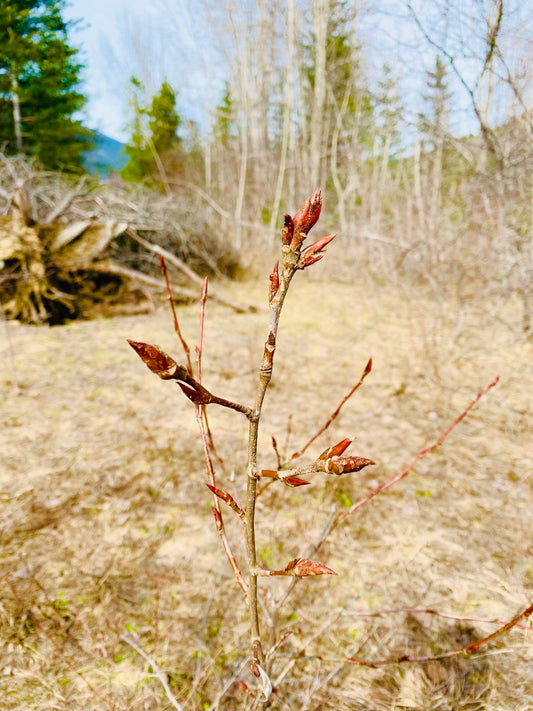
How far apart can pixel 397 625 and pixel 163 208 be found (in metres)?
7.48

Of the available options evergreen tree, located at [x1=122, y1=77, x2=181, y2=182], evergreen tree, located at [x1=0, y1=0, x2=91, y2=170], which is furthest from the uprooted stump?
evergreen tree, located at [x1=122, y1=77, x2=181, y2=182]

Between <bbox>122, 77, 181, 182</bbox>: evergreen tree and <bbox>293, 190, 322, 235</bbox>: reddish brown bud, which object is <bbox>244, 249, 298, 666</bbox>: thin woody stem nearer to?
<bbox>293, 190, 322, 235</bbox>: reddish brown bud

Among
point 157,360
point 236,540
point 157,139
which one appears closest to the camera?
point 157,360

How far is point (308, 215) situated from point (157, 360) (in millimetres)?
229

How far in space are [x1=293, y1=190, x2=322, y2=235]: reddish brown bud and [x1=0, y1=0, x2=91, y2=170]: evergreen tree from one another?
37.7 feet

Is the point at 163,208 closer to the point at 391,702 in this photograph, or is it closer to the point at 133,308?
the point at 133,308

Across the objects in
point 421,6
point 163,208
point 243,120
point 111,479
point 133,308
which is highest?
point 243,120

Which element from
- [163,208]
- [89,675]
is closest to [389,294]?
[163,208]

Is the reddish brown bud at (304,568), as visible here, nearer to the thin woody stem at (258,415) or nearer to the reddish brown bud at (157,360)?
the thin woody stem at (258,415)

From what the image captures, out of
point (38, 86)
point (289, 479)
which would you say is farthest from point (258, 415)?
point (38, 86)

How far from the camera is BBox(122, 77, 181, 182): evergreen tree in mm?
19922

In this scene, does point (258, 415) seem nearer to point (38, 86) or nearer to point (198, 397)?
point (198, 397)

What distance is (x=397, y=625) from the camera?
1.61 m

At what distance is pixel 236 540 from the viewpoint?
79.6 inches
